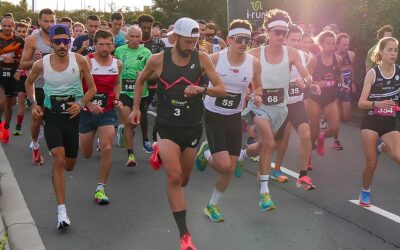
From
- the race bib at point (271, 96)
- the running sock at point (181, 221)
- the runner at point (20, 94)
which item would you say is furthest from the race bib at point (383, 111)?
the runner at point (20, 94)

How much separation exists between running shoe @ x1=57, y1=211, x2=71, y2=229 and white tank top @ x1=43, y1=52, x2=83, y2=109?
1101 millimetres

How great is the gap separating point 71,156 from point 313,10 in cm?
1088

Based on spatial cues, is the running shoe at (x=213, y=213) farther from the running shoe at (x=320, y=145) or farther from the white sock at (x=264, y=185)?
the running shoe at (x=320, y=145)

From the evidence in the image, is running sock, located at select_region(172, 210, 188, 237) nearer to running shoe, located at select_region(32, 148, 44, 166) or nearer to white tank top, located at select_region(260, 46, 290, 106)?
white tank top, located at select_region(260, 46, 290, 106)

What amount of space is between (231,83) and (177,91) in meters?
0.90

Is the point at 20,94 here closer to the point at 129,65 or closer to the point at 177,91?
the point at 129,65

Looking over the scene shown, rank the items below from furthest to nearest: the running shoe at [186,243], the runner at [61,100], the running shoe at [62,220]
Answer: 1. the runner at [61,100]
2. the running shoe at [62,220]
3. the running shoe at [186,243]

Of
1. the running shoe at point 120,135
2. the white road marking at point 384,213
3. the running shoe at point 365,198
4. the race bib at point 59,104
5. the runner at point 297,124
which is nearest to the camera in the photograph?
the race bib at point 59,104

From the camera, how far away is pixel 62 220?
5148 millimetres

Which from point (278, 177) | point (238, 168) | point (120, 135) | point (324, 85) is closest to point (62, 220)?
point (238, 168)

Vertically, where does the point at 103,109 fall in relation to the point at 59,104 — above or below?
below

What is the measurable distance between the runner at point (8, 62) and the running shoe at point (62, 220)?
452 cm

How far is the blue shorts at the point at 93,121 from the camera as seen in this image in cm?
624

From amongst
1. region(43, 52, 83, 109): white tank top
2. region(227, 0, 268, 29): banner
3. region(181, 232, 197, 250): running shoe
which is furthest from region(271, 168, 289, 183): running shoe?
region(227, 0, 268, 29): banner
